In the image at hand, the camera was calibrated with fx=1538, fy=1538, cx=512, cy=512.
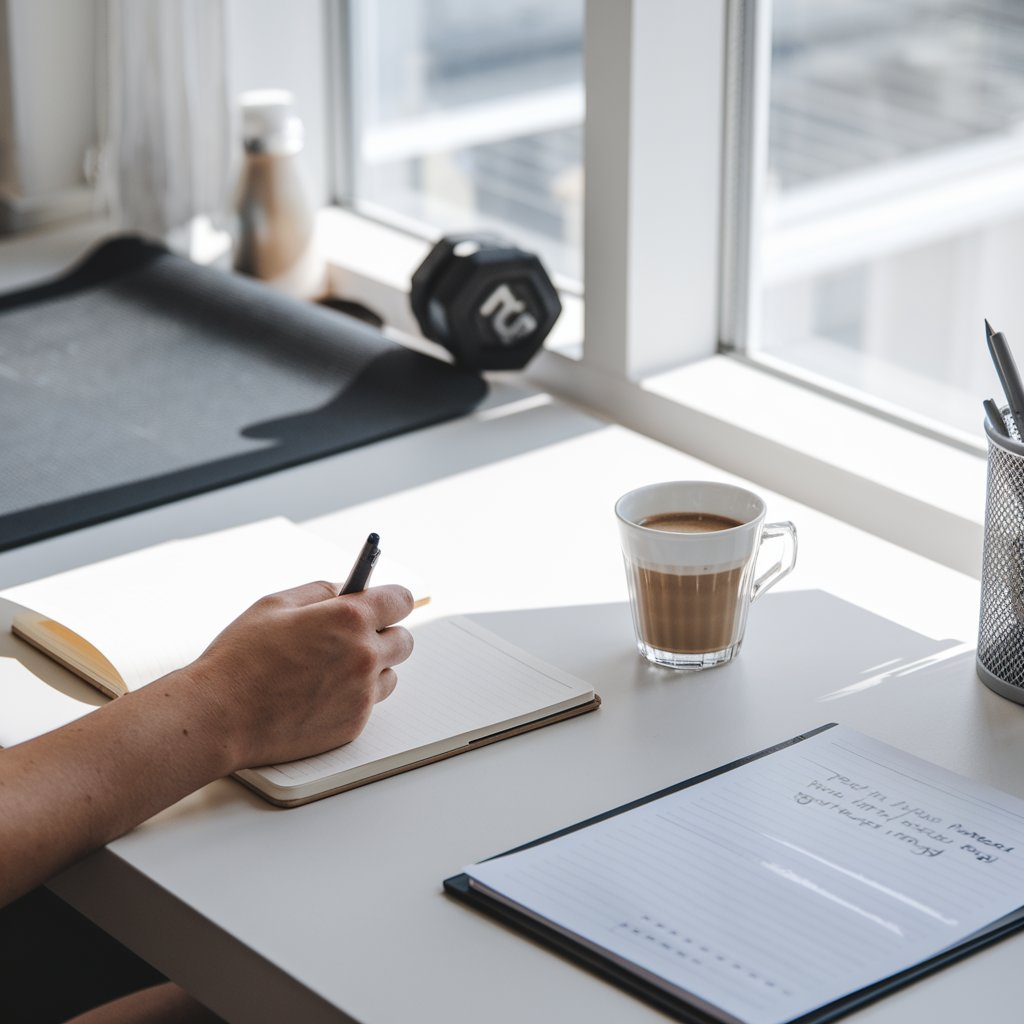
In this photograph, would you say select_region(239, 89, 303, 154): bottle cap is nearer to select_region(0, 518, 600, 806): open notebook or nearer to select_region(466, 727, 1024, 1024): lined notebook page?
select_region(0, 518, 600, 806): open notebook

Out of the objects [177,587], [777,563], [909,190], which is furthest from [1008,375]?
[909,190]

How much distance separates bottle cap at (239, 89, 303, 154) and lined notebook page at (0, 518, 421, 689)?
70 cm

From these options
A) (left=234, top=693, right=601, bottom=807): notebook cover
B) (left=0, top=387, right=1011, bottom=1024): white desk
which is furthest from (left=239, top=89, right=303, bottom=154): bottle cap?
(left=234, top=693, right=601, bottom=807): notebook cover

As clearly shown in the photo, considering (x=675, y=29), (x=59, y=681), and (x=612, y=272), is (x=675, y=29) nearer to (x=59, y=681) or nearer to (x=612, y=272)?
(x=612, y=272)

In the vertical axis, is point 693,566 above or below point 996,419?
below

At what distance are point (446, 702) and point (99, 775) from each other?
0.75ft

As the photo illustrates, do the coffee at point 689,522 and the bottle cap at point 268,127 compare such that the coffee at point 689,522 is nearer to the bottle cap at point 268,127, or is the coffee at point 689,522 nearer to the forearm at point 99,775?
the forearm at point 99,775

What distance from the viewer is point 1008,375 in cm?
98

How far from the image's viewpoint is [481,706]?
0.99m

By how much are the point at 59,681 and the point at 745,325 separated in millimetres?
861

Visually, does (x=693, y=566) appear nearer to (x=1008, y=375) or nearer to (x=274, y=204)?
(x=1008, y=375)

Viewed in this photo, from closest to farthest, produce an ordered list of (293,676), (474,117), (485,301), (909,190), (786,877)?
(786,877) → (293,676) → (485,301) → (474,117) → (909,190)

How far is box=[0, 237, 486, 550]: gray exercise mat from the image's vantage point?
139 cm

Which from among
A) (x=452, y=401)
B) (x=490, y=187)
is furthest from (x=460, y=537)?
(x=490, y=187)
